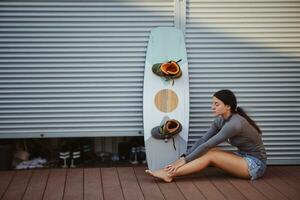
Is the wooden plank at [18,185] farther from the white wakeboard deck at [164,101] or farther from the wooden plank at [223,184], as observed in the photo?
the wooden plank at [223,184]

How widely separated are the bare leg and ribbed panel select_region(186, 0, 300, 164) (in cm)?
67

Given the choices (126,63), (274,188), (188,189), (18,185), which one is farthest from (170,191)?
(126,63)

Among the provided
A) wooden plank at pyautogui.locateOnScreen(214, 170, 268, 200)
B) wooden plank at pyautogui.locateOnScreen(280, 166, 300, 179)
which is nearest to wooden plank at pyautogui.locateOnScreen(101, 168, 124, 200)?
wooden plank at pyautogui.locateOnScreen(214, 170, 268, 200)

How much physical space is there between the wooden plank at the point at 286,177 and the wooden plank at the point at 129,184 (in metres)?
1.32

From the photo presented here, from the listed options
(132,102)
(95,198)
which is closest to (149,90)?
(132,102)

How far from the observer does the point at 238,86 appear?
479 centimetres

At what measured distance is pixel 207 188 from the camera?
400 centimetres

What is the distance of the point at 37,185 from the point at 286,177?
221cm

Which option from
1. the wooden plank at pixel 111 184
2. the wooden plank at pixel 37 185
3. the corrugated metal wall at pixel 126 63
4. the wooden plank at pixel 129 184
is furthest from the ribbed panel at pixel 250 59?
the wooden plank at pixel 37 185

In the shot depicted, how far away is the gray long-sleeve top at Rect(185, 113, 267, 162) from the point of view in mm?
4055

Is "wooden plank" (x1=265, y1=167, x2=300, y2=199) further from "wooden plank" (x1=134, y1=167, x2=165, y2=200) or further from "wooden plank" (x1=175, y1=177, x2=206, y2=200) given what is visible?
"wooden plank" (x1=134, y1=167, x2=165, y2=200)

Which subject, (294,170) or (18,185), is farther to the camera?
(294,170)

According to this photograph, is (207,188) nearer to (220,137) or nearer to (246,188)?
(246,188)

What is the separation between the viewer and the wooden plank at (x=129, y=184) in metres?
3.80
